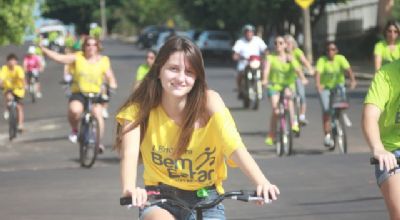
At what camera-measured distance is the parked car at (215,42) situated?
60.5m

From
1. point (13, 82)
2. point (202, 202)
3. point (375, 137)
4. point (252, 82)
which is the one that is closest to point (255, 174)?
point (202, 202)

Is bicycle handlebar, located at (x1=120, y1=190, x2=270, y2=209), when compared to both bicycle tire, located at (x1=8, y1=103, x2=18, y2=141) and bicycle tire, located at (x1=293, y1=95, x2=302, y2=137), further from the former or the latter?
bicycle tire, located at (x1=8, y1=103, x2=18, y2=141)

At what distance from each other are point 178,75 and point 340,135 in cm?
1241

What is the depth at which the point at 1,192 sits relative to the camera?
12672 mm

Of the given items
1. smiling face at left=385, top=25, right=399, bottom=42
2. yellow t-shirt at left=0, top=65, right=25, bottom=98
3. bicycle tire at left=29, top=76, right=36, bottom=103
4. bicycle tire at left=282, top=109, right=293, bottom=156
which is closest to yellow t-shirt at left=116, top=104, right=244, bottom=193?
smiling face at left=385, top=25, right=399, bottom=42

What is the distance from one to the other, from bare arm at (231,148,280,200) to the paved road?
16.8ft

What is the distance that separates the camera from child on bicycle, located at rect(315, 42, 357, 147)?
1777 centimetres

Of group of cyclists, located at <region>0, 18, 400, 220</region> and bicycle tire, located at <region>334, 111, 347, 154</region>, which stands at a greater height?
group of cyclists, located at <region>0, 18, 400, 220</region>

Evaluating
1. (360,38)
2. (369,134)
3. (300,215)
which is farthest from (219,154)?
(360,38)

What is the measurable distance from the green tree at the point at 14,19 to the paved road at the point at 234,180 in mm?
5021

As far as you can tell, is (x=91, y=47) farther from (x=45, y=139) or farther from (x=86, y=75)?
(x=45, y=139)

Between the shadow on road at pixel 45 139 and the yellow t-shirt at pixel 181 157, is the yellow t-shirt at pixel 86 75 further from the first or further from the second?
the yellow t-shirt at pixel 181 157

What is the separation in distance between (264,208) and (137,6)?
139 metres

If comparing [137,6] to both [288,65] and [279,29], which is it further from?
[288,65]
